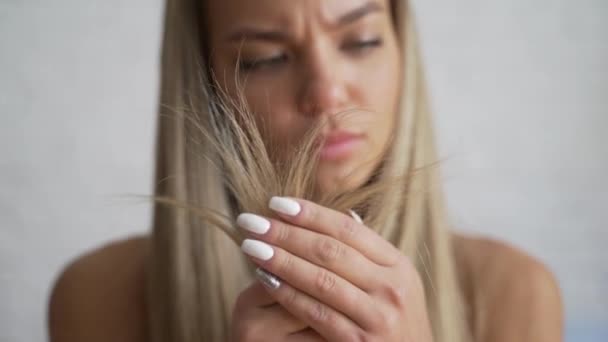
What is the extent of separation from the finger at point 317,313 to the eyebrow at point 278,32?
29 centimetres

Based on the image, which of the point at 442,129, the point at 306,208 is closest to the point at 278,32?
the point at 306,208

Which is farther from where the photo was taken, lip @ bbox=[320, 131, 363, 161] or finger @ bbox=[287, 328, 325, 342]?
lip @ bbox=[320, 131, 363, 161]

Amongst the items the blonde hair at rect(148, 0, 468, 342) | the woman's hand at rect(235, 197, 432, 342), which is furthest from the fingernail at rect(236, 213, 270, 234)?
the blonde hair at rect(148, 0, 468, 342)

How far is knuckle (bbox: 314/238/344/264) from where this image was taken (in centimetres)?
46

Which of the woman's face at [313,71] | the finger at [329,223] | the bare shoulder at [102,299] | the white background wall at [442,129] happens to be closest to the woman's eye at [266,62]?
the woman's face at [313,71]

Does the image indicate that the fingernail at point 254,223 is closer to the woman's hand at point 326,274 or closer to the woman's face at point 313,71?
the woman's hand at point 326,274

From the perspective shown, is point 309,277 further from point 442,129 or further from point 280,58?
point 442,129

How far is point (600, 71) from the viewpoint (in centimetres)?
117

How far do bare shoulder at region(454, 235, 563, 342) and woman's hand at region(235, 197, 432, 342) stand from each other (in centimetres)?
39

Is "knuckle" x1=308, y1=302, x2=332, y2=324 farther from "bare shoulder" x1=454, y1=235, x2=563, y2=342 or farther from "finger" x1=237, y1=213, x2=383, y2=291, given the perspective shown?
"bare shoulder" x1=454, y1=235, x2=563, y2=342

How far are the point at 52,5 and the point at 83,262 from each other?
21.9 inches

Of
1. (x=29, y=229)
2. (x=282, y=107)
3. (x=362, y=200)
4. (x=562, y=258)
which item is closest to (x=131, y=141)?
(x=29, y=229)

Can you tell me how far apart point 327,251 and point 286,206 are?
2.0 inches

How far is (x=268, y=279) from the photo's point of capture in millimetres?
463
